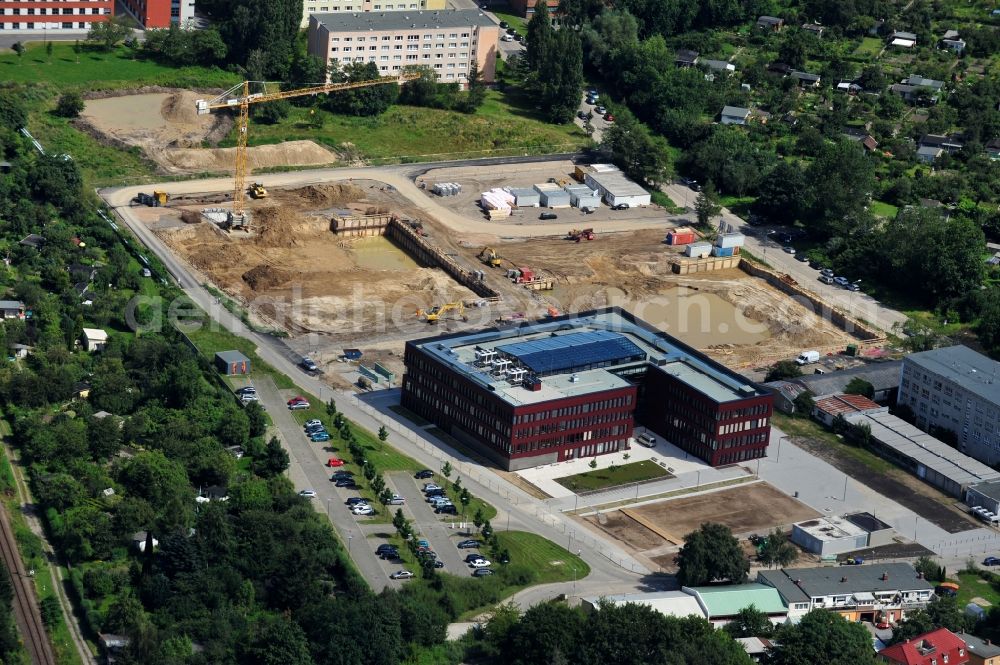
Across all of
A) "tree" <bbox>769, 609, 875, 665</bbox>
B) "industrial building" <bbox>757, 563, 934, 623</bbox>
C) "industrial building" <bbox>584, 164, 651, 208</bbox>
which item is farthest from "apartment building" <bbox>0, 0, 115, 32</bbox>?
"tree" <bbox>769, 609, 875, 665</bbox>

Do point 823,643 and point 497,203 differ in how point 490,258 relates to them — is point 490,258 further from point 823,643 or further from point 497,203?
point 823,643

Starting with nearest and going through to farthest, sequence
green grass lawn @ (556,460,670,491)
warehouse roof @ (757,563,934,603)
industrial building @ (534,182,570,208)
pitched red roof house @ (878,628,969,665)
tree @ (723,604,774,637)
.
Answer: pitched red roof house @ (878,628,969,665) < tree @ (723,604,774,637) < warehouse roof @ (757,563,934,603) < green grass lawn @ (556,460,670,491) < industrial building @ (534,182,570,208)

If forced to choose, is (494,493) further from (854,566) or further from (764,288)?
(764,288)

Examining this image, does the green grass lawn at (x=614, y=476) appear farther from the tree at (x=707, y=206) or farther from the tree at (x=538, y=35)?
the tree at (x=538, y=35)

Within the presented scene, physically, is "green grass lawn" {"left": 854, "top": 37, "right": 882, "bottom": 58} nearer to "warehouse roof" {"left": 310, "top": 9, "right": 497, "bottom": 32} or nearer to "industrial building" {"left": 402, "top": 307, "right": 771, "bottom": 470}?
"warehouse roof" {"left": 310, "top": 9, "right": 497, "bottom": 32}

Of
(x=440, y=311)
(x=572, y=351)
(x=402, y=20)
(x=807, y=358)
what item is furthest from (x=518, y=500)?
(x=402, y=20)

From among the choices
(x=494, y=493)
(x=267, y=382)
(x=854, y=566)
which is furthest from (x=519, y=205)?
(x=854, y=566)

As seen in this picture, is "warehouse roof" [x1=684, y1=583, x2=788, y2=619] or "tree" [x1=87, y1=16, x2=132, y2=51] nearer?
"warehouse roof" [x1=684, y1=583, x2=788, y2=619]

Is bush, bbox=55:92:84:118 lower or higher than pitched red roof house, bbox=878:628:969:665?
higher
